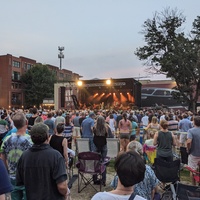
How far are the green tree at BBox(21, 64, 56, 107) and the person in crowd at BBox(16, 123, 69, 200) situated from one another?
4743 cm

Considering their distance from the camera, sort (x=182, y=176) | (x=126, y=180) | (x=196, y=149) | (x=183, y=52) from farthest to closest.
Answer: (x=183, y=52) → (x=182, y=176) → (x=196, y=149) → (x=126, y=180)

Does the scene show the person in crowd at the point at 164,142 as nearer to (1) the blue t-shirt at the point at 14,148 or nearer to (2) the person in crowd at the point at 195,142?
(2) the person in crowd at the point at 195,142

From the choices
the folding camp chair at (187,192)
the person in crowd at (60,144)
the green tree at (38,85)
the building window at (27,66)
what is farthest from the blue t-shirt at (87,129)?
the building window at (27,66)

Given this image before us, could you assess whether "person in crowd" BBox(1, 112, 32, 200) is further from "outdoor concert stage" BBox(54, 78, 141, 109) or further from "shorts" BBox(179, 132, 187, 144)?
"outdoor concert stage" BBox(54, 78, 141, 109)

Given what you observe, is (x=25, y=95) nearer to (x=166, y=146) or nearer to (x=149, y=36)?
(x=149, y=36)

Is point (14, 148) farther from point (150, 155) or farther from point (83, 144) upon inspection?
point (150, 155)

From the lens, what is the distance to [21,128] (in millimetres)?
3273

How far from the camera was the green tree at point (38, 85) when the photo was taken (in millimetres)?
48844

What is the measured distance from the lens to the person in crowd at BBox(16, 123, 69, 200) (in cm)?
237

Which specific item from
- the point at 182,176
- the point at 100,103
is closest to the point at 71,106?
the point at 100,103

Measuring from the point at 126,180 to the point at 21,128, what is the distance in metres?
2.08

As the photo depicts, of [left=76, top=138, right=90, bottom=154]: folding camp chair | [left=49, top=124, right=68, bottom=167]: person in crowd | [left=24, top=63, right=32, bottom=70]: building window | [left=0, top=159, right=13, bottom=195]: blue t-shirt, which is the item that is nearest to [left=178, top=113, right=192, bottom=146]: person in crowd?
[left=76, top=138, right=90, bottom=154]: folding camp chair

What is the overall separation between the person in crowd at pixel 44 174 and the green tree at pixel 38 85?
47.4 meters

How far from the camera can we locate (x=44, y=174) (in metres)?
2.37
